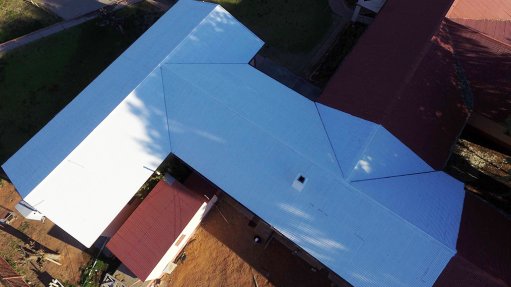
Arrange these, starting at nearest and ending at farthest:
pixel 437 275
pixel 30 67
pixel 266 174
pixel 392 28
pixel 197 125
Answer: pixel 437 275 < pixel 266 174 < pixel 197 125 < pixel 392 28 < pixel 30 67

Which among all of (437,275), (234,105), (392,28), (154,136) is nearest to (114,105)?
(154,136)

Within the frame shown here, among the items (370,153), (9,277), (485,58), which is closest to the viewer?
Result: (370,153)

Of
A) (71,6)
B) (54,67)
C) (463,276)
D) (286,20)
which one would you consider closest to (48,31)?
(71,6)

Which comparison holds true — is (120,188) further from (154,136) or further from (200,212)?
(200,212)

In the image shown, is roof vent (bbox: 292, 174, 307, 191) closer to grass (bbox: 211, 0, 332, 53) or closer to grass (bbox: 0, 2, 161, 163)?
grass (bbox: 211, 0, 332, 53)

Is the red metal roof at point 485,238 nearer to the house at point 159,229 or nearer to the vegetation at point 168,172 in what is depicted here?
the house at point 159,229

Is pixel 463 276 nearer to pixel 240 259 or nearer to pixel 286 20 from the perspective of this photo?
pixel 240 259

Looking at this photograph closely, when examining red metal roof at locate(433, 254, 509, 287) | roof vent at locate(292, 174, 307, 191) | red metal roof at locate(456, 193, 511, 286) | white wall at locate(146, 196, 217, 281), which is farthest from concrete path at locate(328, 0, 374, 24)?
red metal roof at locate(433, 254, 509, 287)
